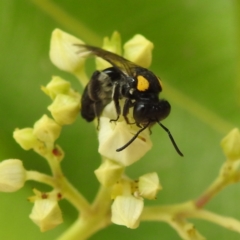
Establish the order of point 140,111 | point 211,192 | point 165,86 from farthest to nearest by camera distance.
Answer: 1. point 165,86
2. point 211,192
3. point 140,111

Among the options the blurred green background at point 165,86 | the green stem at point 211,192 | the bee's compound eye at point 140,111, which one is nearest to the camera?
the bee's compound eye at point 140,111

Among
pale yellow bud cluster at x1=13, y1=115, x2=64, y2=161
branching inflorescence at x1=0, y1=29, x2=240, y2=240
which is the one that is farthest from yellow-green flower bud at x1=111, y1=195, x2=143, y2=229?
pale yellow bud cluster at x1=13, y1=115, x2=64, y2=161

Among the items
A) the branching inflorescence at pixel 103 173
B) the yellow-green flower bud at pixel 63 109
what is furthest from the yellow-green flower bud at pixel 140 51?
the yellow-green flower bud at pixel 63 109

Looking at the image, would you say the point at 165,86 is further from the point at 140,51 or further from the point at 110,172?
the point at 110,172

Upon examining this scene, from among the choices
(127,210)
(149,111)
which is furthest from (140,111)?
(127,210)

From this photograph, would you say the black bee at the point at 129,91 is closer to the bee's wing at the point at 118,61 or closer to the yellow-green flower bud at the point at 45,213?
the bee's wing at the point at 118,61

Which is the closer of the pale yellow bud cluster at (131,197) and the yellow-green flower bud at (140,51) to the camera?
the pale yellow bud cluster at (131,197)

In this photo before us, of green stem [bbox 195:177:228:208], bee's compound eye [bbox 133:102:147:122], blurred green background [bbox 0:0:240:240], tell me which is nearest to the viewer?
bee's compound eye [bbox 133:102:147:122]

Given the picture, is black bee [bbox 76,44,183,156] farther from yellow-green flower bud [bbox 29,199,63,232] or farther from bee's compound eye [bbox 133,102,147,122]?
yellow-green flower bud [bbox 29,199,63,232]
